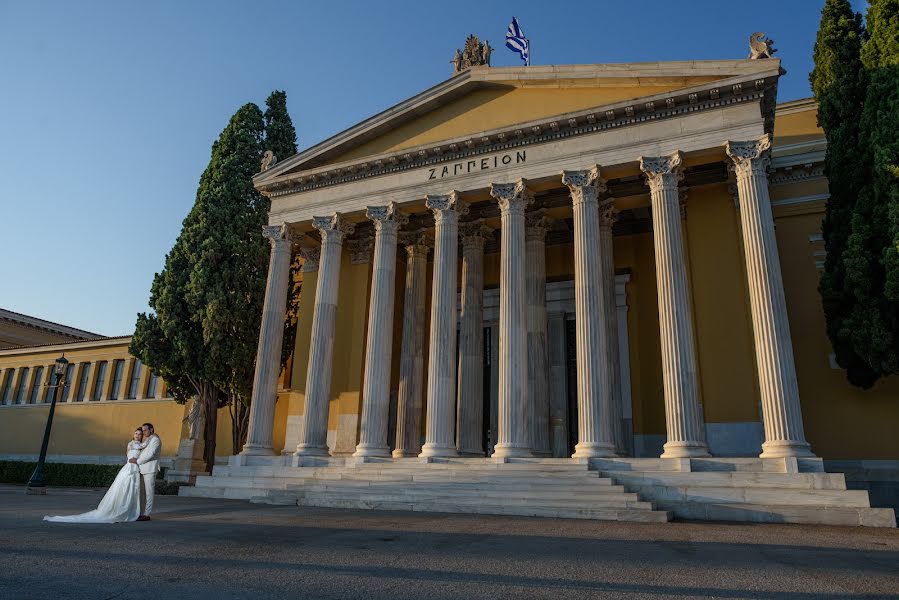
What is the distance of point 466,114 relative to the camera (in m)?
21.6

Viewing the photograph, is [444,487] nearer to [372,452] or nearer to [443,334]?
[372,452]

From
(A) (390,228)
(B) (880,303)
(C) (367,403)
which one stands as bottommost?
(C) (367,403)

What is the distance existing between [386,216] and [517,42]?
854 centimetres

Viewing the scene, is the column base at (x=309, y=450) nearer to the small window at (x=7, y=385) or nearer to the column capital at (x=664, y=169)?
the column capital at (x=664, y=169)

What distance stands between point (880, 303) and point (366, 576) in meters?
15.5

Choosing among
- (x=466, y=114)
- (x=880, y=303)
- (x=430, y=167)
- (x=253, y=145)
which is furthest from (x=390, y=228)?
(x=880, y=303)

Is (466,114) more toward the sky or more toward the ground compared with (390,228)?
more toward the sky

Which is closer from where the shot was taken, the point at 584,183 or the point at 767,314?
the point at 767,314

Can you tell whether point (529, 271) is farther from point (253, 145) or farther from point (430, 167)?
point (253, 145)

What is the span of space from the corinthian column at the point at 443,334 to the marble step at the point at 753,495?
5.81m

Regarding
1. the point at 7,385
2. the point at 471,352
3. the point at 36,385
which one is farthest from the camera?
the point at 7,385

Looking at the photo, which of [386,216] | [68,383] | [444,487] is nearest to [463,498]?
[444,487]

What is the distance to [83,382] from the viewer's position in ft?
115

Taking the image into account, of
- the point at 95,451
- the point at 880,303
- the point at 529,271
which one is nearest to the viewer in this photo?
the point at 880,303
